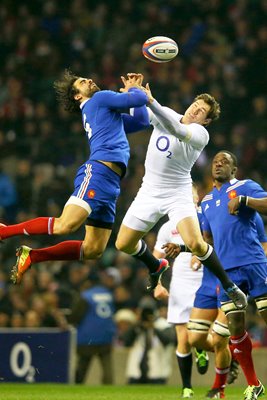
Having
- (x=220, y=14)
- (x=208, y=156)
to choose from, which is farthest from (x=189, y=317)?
(x=220, y=14)

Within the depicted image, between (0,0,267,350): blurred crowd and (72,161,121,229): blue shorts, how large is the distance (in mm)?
6216

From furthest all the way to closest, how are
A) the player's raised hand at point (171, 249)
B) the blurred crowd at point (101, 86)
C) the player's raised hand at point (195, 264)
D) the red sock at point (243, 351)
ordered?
the blurred crowd at point (101, 86) < the player's raised hand at point (195, 264) < the player's raised hand at point (171, 249) < the red sock at point (243, 351)

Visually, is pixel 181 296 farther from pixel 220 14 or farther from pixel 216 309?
pixel 220 14

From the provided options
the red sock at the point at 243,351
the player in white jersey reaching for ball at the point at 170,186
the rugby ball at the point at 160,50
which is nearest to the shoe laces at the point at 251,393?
the red sock at the point at 243,351

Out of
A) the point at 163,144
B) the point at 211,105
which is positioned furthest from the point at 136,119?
the point at 211,105

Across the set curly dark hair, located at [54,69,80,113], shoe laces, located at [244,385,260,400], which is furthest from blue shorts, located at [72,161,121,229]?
shoe laces, located at [244,385,260,400]

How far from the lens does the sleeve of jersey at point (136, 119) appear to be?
9.71m

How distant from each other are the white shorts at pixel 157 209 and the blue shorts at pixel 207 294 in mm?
1062

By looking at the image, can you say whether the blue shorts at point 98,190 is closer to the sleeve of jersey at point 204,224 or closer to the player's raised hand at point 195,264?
the sleeve of jersey at point 204,224

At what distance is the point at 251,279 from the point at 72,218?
66.3 inches

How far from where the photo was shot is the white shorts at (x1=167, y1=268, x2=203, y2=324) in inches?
443

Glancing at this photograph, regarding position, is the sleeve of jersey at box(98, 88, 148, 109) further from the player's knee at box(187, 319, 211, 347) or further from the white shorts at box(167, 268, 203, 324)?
the white shorts at box(167, 268, 203, 324)

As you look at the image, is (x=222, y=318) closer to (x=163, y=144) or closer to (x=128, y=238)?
(x=128, y=238)

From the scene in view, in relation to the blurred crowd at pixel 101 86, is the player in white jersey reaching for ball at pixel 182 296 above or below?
below
